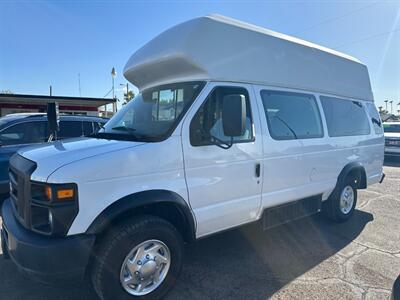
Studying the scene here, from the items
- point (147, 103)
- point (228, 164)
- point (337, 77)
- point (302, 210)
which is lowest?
point (302, 210)

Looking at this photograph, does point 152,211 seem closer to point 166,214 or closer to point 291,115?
point 166,214

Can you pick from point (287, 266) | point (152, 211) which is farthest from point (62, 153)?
point (287, 266)

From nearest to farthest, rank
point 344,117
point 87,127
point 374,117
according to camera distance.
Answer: point 344,117
point 374,117
point 87,127

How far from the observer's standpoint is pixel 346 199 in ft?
17.9

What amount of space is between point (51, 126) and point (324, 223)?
15.6 ft

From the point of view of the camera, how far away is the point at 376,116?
20.3 ft

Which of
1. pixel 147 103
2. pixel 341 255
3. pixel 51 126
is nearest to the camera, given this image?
pixel 147 103

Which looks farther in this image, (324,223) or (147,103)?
(324,223)

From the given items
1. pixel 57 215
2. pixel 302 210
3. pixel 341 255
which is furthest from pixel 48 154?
pixel 341 255

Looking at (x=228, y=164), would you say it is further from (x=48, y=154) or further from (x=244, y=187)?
(x=48, y=154)

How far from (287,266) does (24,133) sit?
5626mm

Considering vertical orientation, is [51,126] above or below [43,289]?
above

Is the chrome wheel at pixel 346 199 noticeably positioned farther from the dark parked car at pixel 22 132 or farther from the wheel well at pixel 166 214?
the dark parked car at pixel 22 132

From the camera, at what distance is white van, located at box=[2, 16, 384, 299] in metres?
2.50
